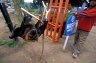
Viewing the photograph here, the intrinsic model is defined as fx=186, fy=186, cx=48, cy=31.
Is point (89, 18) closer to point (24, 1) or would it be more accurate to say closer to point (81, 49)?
point (81, 49)

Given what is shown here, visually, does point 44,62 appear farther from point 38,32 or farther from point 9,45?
point 9,45

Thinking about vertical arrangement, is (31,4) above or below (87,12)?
below

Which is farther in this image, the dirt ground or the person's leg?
the person's leg

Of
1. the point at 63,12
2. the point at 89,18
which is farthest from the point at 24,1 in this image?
the point at 89,18

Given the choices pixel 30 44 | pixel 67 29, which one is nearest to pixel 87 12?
pixel 67 29

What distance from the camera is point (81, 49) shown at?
5.34 meters

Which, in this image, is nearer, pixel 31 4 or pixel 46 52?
pixel 46 52

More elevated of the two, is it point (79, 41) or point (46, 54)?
point (79, 41)

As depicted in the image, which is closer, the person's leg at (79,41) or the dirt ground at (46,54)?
the dirt ground at (46,54)

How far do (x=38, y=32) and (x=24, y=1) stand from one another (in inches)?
185

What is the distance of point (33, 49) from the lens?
200 inches

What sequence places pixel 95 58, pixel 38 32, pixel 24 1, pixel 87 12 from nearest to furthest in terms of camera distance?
1. pixel 38 32
2. pixel 87 12
3. pixel 95 58
4. pixel 24 1

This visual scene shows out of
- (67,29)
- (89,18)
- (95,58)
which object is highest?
(89,18)

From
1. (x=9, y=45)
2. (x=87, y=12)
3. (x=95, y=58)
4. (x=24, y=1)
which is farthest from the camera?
(x=24, y=1)
